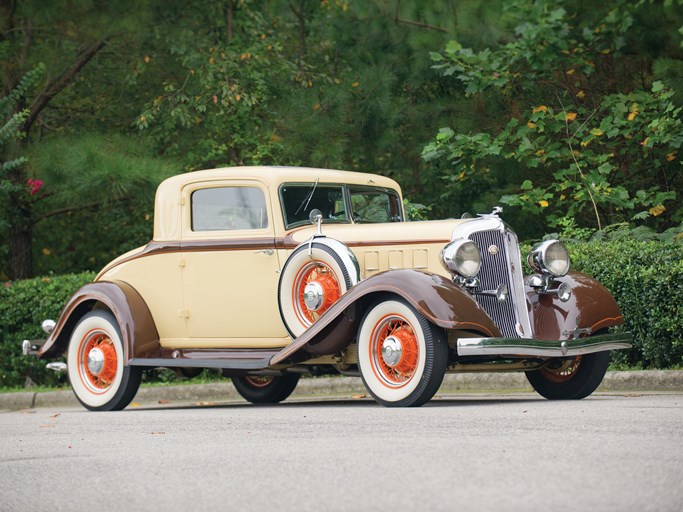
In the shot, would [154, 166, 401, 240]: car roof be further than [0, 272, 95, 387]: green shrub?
No

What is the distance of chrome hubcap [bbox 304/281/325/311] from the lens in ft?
31.0

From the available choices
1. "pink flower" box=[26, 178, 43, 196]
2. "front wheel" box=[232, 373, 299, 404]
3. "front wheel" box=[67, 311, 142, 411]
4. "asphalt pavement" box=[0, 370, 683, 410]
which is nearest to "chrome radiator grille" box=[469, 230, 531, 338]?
"asphalt pavement" box=[0, 370, 683, 410]

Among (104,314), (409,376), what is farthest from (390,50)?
(409,376)

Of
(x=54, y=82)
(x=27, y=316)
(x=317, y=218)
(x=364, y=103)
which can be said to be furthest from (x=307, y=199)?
(x=54, y=82)

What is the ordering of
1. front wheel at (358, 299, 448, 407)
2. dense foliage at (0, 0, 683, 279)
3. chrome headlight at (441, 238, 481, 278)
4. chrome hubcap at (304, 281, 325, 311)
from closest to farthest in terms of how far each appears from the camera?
front wheel at (358, 299, 448, 407) < chrome headlight at (441, 238, 481, 278) < chrome hubcap at (304, 281, 325, 311) < dense foliage at (0, 0, 683, 279)

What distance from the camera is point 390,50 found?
1706 centimetres

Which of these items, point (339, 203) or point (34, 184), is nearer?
point (339, 203)

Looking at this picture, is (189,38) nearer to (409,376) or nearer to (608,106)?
(608,106)

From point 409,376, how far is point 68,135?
10.6 metres

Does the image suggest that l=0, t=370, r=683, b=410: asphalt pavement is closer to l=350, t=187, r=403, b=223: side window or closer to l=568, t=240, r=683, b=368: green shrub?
l=568, t=240, r=683, b=368: green shrub

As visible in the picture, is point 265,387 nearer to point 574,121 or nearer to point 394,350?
point 394,350

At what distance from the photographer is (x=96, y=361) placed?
1096cm

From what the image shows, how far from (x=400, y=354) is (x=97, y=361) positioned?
11.5 ft

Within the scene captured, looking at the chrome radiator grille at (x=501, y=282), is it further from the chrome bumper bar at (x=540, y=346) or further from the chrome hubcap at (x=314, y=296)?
the chrome hubcap at (x=314, y=296)
